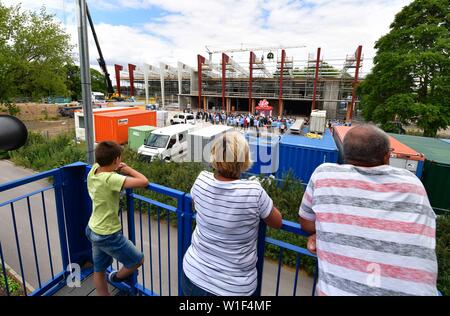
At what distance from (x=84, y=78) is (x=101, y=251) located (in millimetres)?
2524

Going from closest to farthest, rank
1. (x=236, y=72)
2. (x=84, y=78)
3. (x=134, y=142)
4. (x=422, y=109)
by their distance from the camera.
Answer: (x=84, y=78)
(x=134, y=142)
(x=422, y=109)
(x=236, y=72)

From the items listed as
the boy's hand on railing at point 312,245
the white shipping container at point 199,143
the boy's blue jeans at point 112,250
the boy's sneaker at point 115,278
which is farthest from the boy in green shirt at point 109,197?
the white shipping container at point 199,143

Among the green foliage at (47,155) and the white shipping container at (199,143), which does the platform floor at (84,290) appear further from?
the green foliage at (47,155)

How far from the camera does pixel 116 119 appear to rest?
16.0 meters

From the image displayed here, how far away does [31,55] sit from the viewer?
20.9 m

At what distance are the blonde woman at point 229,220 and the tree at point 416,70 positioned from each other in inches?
735

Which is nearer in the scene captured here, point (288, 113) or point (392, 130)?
point (392, 130)

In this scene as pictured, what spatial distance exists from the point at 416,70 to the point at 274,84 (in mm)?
29772

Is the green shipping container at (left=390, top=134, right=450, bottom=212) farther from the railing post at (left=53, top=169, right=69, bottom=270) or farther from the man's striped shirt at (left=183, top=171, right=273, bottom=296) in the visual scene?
the railing post at (left=53, top=169, right=69, bottom=270)

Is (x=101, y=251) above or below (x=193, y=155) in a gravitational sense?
above

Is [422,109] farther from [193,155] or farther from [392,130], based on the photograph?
[193,155]

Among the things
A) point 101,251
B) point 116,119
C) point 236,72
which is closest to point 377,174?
point 101,251

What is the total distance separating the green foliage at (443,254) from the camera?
4.89m
